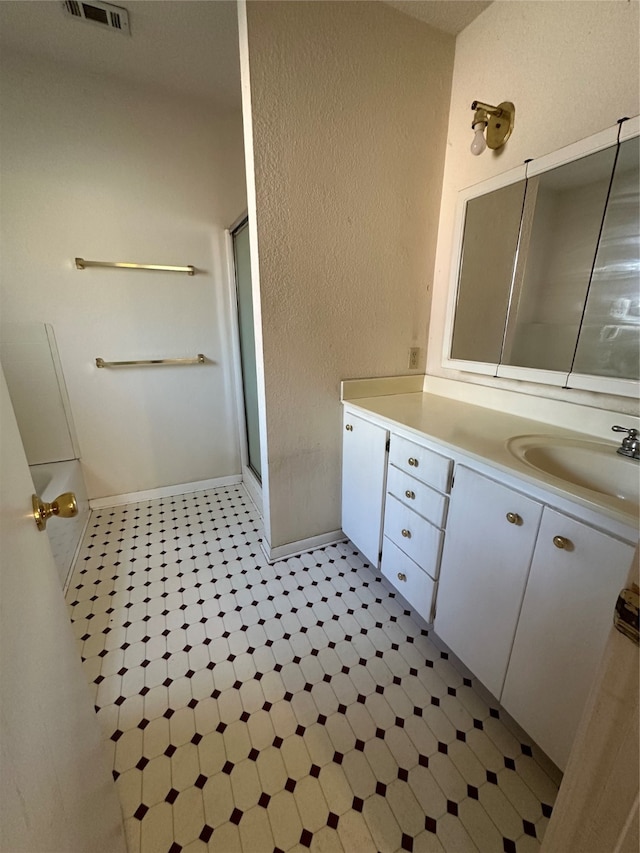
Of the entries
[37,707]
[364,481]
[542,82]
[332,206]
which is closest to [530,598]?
[364,481]

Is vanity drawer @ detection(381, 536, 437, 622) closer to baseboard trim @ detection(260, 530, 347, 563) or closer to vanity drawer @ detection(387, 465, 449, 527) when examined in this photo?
vanity drawer @ detection(387, 465, 449, 527)

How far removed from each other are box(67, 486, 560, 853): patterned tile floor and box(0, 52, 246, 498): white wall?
0.94m

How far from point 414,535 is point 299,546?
77 cm

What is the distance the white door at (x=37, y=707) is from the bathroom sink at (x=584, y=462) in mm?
1176

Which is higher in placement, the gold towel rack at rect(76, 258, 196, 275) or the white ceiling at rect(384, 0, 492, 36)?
the white ceiling at rect(384, 0, 492, 36)

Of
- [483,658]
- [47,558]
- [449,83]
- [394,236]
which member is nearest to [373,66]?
[449,83]

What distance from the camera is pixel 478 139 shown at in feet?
4.51

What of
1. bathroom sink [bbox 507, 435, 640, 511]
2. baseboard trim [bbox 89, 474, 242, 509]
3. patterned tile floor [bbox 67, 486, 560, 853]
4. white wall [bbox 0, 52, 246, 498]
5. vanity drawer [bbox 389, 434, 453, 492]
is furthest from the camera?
baseboard trim [bbox 89, 474, 242, 509]

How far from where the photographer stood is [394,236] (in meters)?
1.63

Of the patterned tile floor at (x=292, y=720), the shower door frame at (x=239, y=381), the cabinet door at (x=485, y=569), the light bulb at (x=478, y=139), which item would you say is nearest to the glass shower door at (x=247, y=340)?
the shower door frame at (x=239, y=381)

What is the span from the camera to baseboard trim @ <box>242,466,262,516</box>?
2283mm

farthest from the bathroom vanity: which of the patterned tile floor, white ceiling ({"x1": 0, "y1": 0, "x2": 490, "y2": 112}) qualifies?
white ceiling ({"x1": 0, "y1": 0, "x2": 490, "y2": 112})

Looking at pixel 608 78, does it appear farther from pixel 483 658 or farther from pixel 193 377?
pixel 193 377

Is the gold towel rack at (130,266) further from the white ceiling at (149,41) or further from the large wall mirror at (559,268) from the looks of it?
the large wall mirror at (559,268)
